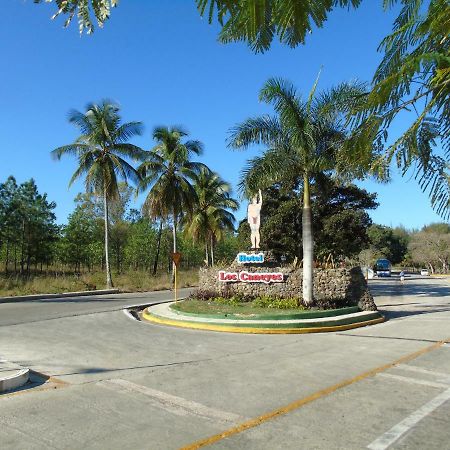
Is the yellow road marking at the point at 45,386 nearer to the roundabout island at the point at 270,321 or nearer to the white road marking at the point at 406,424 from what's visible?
the white road marking at the point at 406,424

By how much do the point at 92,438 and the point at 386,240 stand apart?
356 ft

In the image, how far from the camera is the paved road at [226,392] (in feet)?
16.7

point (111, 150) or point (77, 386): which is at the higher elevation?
point (111, 150)

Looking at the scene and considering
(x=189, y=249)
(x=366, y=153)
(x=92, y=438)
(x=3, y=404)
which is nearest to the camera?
(x=366, y=153)

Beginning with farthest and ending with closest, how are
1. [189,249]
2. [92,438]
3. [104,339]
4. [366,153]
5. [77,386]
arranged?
[189,249], [104,339], [77,386], [92,438], [366,153]

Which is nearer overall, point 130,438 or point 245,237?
point 130,438

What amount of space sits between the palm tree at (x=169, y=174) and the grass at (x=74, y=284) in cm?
339

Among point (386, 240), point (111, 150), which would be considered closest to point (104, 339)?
point (111, 150)

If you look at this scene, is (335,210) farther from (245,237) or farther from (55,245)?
(55,245)

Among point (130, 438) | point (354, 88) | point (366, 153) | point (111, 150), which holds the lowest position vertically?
point (130, 438)

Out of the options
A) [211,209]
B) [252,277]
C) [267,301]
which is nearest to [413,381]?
[267,301]

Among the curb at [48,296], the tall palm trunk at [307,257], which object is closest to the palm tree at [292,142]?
the tall palm trunk at [307,257]

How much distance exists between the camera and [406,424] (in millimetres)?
5621

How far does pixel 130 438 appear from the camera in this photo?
4.98 m
